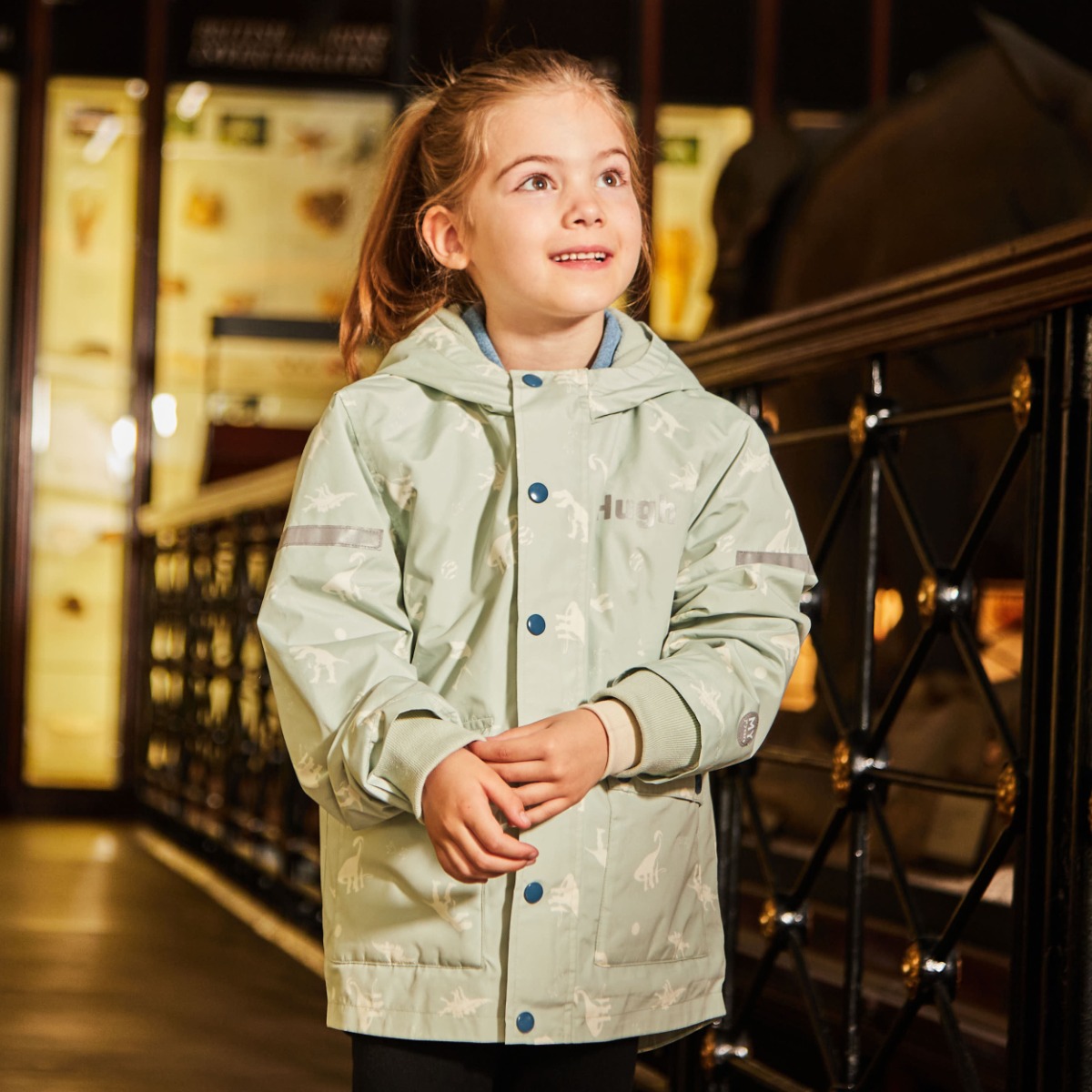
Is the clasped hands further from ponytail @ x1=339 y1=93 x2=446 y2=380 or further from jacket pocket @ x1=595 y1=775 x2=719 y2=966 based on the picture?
ponytail @ x1=339 y1=93 x2=446 y2=380

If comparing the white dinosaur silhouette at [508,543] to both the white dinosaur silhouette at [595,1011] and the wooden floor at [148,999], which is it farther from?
the wooden floor at [148,999]

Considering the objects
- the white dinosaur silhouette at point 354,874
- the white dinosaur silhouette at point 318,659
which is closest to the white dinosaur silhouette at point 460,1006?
the white dinosaur silhouette at point 354,874

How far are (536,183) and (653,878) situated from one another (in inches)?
21.9

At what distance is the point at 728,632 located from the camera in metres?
1.27

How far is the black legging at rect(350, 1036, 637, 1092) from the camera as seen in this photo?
4.06 feet

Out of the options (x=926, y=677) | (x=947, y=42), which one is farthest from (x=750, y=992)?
(x=947, y=42)

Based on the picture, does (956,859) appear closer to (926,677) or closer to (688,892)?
(926,677)

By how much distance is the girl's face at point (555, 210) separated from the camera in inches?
50.8

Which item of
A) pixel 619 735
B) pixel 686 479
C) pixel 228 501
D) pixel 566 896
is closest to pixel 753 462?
pixel 686 479

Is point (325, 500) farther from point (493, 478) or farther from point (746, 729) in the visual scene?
point (746, 729)

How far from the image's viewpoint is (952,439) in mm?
3842

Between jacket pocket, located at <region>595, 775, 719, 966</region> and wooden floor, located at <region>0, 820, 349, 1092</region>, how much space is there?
117cm

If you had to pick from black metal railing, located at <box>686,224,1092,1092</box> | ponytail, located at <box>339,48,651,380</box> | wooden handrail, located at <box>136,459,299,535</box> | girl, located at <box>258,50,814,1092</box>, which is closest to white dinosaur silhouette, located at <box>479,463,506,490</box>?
girl, located at <box>258,50,814,1092</box>

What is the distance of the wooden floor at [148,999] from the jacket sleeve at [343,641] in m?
1.22
